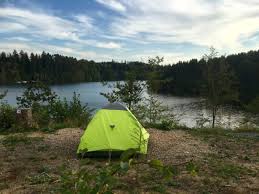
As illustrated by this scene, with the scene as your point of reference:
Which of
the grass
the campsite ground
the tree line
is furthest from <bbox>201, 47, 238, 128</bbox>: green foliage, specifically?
the tree line

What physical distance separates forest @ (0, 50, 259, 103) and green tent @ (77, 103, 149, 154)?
816 cm

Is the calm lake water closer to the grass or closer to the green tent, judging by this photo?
the grass

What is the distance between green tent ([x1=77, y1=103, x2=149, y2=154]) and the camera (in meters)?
6.96

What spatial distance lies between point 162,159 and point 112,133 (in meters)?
1.12

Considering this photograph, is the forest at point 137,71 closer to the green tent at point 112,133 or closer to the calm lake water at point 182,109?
the calm lake water at point 182,109

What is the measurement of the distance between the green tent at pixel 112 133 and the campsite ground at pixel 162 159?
33cm

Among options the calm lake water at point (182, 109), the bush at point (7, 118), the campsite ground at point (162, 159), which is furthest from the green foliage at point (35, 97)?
the campsite ground at point (162, 159)

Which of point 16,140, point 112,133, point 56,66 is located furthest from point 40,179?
point 56,66

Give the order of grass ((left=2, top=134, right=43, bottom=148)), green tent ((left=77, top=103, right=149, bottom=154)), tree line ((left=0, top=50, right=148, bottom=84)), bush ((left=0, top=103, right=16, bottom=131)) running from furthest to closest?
tree line ((left=0, top=50, right=148, bottom=84)), bush ((left=0, top=103, right=16, bottom=131)), grass ((left=2, top=134, right=43, bottom=148)), green tent ((left=77, top=103, right=149, bottom=154))

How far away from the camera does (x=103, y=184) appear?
47.8 inches

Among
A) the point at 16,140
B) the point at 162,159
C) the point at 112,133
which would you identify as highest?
the point at 112,133

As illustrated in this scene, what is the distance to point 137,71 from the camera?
15891mm

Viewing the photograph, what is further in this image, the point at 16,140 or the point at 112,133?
the point at 16,140

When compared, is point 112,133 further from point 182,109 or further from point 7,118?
point 182,109
